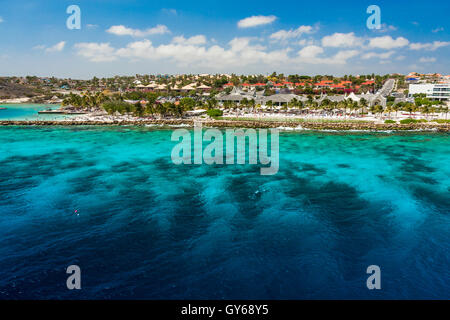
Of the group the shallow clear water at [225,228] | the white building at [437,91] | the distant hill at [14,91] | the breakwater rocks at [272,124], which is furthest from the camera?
the distant hill at [14,91]

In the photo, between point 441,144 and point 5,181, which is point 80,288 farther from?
point 441,144

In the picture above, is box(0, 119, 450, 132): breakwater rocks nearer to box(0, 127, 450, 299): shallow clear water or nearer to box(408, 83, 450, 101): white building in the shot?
box(0, 127, 450, 299): shallow clear water

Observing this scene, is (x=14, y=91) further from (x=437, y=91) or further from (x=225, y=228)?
(x=437, y=91)

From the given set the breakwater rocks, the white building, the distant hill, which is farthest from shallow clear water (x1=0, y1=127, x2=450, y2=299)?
the distant hill

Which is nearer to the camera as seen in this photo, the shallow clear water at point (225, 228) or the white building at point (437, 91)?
the shallow clear water at point (225, 228)

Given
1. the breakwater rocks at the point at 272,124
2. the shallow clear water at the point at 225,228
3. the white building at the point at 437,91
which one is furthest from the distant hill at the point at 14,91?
the white building at the point at 437,91

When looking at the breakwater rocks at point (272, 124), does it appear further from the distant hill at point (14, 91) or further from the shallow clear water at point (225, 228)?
the distant hill at point (14, 91)

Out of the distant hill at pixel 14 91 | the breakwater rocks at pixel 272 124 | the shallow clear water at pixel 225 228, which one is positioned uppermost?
the distant hill at pixel 14 91

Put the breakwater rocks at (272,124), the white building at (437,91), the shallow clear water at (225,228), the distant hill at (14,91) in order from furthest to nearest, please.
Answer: the distant hill at (14,91) < the white building at (437,91) < the breakwater rocks at (272,124) < the shallow clear water at (225,228)
